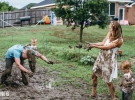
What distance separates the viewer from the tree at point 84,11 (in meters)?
17.8

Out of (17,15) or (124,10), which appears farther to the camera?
(124,10)

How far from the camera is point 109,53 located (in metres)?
6.14

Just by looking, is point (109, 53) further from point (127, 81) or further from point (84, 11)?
point (84, 11)

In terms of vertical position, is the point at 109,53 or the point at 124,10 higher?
the point at 124,10

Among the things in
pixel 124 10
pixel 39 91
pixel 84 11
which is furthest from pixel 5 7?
pixel 39 91

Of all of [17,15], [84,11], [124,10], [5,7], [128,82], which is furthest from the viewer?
[5,7]

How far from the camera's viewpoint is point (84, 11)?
17781mm

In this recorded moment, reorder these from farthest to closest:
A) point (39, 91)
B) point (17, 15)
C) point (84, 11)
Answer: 1. point (17, 15)
2. point (84, 11)
3. point (39, 91)

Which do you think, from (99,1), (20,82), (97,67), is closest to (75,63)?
(20,82)

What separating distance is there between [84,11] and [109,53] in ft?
39.0

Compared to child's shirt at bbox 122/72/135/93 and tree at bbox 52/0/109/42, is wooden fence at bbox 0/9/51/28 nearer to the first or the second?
tree at bbox 52/0/109/42

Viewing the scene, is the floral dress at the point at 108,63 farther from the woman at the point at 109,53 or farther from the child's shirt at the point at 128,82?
the child's shirt at the point at 128,82

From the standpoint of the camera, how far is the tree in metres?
17.8

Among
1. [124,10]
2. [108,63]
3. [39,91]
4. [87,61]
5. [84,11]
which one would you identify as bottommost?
[39,91]
